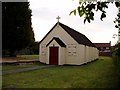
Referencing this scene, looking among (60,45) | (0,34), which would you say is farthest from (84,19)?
(0,34)

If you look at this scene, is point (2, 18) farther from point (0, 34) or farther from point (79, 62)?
point (79, 62)

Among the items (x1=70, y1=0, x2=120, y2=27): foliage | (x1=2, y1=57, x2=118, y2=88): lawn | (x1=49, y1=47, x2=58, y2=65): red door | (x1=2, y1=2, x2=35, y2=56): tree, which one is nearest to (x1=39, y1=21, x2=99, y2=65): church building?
(x1=49, y1=47, x2=58, y2=65): red door

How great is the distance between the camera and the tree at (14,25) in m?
49.0

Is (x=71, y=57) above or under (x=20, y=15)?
under

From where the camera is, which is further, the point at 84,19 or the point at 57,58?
the point at 57,58

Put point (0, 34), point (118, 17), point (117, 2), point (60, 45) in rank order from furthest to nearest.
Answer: point (0, 34) < point (60, 45) < point (118, 17) < point (117, 2)

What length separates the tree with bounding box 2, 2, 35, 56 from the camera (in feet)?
161

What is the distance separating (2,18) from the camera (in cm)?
4872

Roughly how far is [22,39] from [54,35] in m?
13.8

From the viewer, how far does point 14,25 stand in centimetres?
4953

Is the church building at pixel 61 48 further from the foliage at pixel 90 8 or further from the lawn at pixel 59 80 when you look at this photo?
the foliage at pixel 90 8

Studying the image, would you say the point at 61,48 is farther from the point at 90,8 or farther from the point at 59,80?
the point at 90,8

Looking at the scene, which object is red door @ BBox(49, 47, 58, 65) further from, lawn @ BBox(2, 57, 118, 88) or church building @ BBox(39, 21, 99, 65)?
lawn @ BBox(2, 57, 118, 88)

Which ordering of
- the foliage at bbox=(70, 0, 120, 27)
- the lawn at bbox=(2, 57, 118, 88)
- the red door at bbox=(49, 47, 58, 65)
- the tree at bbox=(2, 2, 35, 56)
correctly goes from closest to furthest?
1. the foliage at bbox=(70, 0, 120, 27)
2. the lawn at bbox=(2, 57, 118, 88)
3. the red door at bbox=(49, 47, 58, 65)
4. the tree at bbox=(2, 2, 35, 56)
